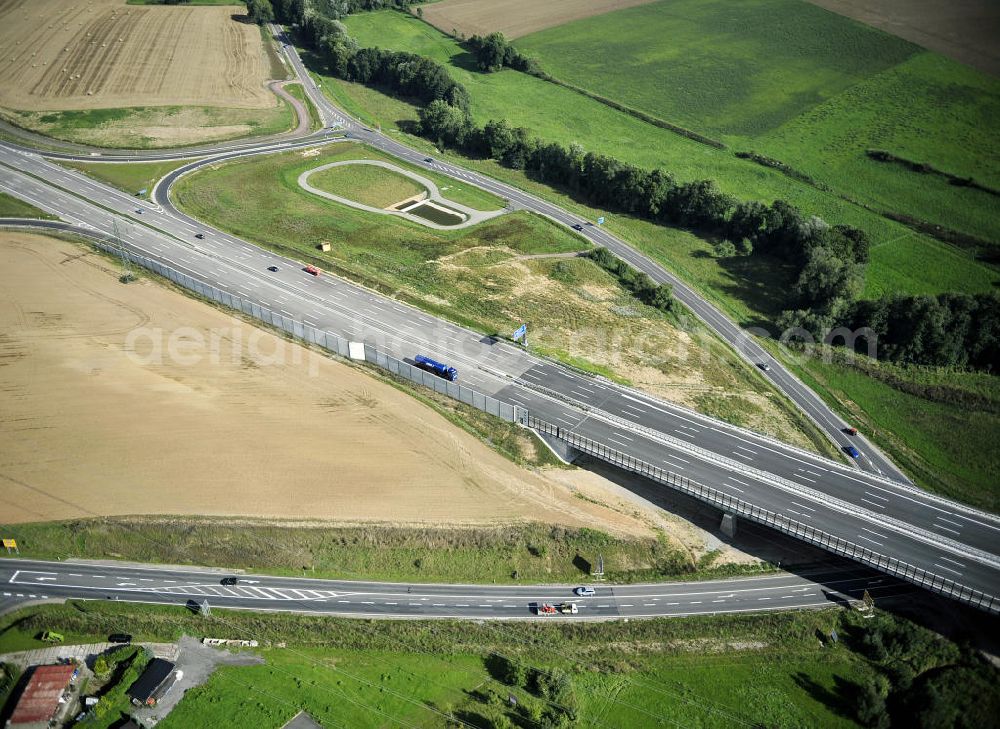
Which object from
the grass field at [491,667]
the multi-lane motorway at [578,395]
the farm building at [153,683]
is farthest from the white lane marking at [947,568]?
the farm building at [153,683]

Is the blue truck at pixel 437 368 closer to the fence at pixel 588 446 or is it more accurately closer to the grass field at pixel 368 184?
the fence at pixel 588 446

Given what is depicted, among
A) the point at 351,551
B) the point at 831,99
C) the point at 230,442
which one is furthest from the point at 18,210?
the point at 831,99

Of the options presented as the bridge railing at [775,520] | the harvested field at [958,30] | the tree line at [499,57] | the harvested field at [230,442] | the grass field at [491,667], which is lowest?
the grass field at [491,667]

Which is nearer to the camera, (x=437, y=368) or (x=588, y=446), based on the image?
(x=588, y=446)

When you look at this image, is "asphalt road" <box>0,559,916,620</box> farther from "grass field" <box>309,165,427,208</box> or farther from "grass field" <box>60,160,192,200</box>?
"grass field" <box>60,160,192,200</box>

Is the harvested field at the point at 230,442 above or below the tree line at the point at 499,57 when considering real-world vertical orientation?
below

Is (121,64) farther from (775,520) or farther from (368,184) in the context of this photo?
(775,520)

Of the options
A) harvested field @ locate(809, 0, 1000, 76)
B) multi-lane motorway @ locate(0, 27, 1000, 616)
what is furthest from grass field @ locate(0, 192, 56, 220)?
harvested field @ locate(809, 0, 1000, 76)
